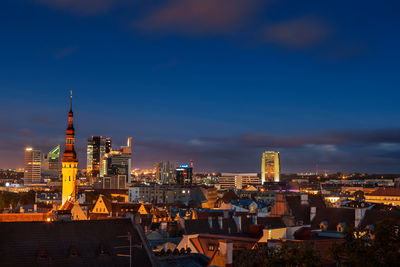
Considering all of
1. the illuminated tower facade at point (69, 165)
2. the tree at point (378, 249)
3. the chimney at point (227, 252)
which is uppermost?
the illuminated tower facade at point (69, 165)

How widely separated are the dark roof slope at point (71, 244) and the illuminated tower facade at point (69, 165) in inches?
4792

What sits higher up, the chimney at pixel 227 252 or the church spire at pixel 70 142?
the church spire at pixel 70 142

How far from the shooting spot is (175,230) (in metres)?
84.1

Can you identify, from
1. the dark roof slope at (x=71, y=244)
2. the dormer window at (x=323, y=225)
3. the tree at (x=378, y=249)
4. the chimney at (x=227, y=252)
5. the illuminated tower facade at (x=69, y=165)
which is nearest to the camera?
the tree at (x=378, y=249)

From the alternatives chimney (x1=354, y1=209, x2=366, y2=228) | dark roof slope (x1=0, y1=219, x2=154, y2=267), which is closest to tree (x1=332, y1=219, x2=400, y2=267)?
dark roof slope (x1=0, y1=219, x2=154, y2=267)

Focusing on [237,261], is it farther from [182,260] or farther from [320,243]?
[320,243]

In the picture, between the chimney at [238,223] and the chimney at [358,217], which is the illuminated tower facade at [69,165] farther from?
the chimney at [358,217]

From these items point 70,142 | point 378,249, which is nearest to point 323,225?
point 378,249

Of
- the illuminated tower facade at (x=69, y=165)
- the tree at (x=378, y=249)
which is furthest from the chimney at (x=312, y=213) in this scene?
the illuminated tower facade at (x=69, y=165)

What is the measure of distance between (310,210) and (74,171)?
335 feet

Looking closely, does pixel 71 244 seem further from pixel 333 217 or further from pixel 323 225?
pixel 333 217

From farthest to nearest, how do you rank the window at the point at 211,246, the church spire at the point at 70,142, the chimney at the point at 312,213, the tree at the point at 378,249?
the church spire at the point at 70,142, the chimney at the point at 312,213, the window at the point at 211,246, the tree at the point at 378,249

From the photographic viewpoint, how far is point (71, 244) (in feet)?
134

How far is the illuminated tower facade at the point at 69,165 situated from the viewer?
166m
